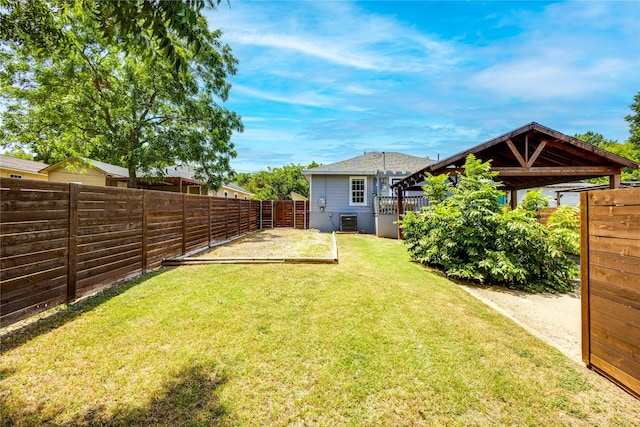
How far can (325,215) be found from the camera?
15914 mm

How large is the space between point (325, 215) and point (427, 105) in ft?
40.7

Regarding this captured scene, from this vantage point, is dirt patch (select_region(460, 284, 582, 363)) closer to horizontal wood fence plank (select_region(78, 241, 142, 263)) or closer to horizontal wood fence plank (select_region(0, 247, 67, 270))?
horizontal wood fence plank (select_region(0, 247, 67, 270))

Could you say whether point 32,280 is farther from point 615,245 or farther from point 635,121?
point 635,121

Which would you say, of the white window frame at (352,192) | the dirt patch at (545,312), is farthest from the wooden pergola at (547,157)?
the white window frame at (352,192)

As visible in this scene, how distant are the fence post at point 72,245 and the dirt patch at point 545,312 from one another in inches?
248

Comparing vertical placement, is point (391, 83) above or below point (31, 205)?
above

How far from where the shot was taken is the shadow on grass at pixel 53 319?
112 inches

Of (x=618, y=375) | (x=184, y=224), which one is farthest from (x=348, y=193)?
(x=618, y=375)

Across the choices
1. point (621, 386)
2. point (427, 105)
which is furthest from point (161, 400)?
point (427, 105)

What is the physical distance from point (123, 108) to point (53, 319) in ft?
43.8

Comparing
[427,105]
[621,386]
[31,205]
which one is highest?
[427,105]

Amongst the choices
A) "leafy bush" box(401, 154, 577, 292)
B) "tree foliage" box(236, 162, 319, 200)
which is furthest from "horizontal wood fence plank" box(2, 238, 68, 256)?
"tree foliage" box(236, 162, 319, 200)

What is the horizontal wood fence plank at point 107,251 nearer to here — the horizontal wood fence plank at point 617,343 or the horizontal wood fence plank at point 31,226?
the horizontal wood fence plank at point 31,226

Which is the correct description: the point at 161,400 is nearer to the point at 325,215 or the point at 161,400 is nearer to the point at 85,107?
the point at 325,215
